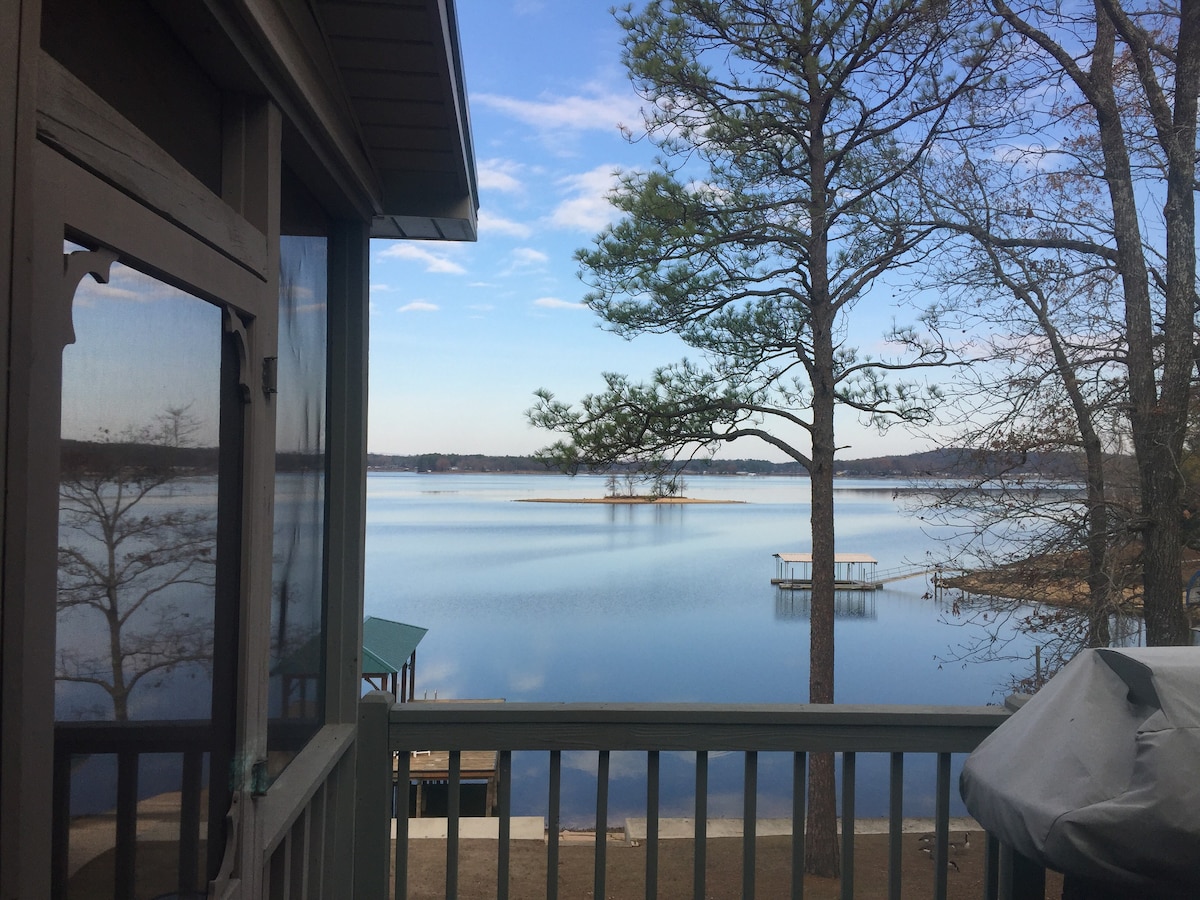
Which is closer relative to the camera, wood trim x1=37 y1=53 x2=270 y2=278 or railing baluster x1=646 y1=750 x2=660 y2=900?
wood trim x1=37 y1=53 x2=270 y2=278

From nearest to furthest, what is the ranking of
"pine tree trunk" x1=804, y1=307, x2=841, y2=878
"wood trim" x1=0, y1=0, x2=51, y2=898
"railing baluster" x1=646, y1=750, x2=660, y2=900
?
"wood trim" x1=0, y1=0, x2=51, y2=898 → "railing baluster" x1=646, y1=750, x2=660, y2=900 → "pine tree trunk" x1=804, y1=307, x2=841, y2=878

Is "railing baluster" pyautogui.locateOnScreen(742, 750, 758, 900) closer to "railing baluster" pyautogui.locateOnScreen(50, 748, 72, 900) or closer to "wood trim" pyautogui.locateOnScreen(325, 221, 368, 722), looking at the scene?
"wood trim" pyautogui.locateOnScreen(325, 221, 368, 722)

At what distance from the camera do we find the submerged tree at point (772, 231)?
8.55m

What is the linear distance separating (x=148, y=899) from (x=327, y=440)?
1344 mm

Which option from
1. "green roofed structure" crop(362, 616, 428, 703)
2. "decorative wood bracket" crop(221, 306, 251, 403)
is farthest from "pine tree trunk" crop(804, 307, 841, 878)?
"decorative wood bracket" crop(221, 306, 251, 403)

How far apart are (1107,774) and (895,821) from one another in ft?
2.49

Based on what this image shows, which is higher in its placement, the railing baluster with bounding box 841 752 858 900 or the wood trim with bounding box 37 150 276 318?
the wood trim with bounding box 37 150 276 318

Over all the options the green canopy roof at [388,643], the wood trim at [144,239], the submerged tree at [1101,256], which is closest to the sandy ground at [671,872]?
the green canopy roof at [388,643]

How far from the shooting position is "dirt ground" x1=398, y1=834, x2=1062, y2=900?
8.19 m

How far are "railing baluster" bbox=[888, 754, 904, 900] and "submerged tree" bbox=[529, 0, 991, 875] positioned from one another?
6.69 metres

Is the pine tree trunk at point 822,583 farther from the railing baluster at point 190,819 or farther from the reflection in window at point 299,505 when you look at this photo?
the railing baluster at point 190,819

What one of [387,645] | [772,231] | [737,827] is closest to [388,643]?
[387,645]

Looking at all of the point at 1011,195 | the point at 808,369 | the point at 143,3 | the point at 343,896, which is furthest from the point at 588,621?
the point at 143,3

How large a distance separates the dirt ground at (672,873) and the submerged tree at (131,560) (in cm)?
731
